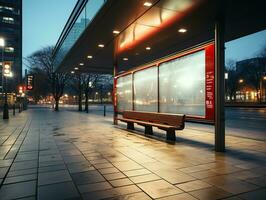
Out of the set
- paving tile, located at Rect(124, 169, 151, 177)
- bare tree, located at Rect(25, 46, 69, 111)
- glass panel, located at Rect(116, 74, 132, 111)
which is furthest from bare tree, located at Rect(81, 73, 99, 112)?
paving tile, located at Rect(124, 169, 151, 177)

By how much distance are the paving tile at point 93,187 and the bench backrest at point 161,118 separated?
16.1ft

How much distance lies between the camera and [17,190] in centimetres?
459

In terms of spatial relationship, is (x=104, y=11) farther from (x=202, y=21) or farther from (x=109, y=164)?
(x=109, y=164)

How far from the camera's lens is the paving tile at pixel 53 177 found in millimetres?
5023

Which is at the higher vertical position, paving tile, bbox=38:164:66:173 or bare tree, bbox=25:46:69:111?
bare tree, bbox=25:46:69:111

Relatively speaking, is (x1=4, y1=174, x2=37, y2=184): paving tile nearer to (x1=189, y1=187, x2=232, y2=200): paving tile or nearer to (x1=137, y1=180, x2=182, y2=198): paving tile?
(x1=137, y1=180, x2=182, y2=198): paving tile

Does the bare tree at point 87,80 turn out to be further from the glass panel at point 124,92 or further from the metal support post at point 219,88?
the metal support post at point 219,88

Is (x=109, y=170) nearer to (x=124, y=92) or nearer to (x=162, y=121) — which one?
(x=162, y=121)

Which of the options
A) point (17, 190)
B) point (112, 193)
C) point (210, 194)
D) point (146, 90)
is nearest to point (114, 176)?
point (112, 193)

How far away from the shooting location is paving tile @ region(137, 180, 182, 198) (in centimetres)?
431

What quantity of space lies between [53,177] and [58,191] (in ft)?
2.83

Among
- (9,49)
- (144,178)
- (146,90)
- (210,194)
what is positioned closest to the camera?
(210,194)

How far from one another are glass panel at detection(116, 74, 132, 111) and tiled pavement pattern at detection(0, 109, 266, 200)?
266 inches

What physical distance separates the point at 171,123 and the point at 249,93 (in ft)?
238
